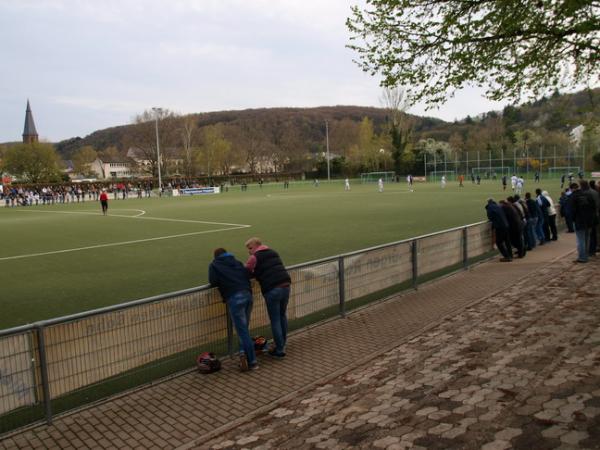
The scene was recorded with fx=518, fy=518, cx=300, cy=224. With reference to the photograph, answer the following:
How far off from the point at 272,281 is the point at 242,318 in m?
0.61

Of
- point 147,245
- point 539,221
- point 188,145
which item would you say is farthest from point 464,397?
point 188,145

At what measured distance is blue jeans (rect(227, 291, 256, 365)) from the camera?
20.7 ft

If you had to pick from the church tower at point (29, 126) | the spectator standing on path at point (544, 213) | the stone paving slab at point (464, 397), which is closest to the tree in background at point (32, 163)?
the church tower at point (29, 126)

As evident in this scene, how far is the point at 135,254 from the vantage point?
1622 centimetres

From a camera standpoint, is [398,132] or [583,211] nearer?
[583,211]

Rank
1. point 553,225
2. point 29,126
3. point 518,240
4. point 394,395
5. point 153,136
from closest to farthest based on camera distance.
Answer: point 394,395 → point 518,240 → point 553,225 → point 153,136 → point 29,126

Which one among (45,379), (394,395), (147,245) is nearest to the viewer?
(45,379)

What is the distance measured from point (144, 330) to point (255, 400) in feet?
4.98

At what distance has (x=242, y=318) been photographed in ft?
20.9

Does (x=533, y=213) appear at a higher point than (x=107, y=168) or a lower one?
lower

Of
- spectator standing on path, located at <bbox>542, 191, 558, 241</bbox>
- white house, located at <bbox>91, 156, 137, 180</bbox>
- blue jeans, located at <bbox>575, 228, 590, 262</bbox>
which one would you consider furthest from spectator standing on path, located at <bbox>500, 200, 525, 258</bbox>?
white house, located at <bbox>91, 156, 137, 180</bbox>

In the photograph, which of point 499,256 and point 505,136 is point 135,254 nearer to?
point 499,256

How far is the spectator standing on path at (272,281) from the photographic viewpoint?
A: 6.62m

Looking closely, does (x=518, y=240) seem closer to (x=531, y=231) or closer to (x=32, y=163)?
(x=531, y=231)
